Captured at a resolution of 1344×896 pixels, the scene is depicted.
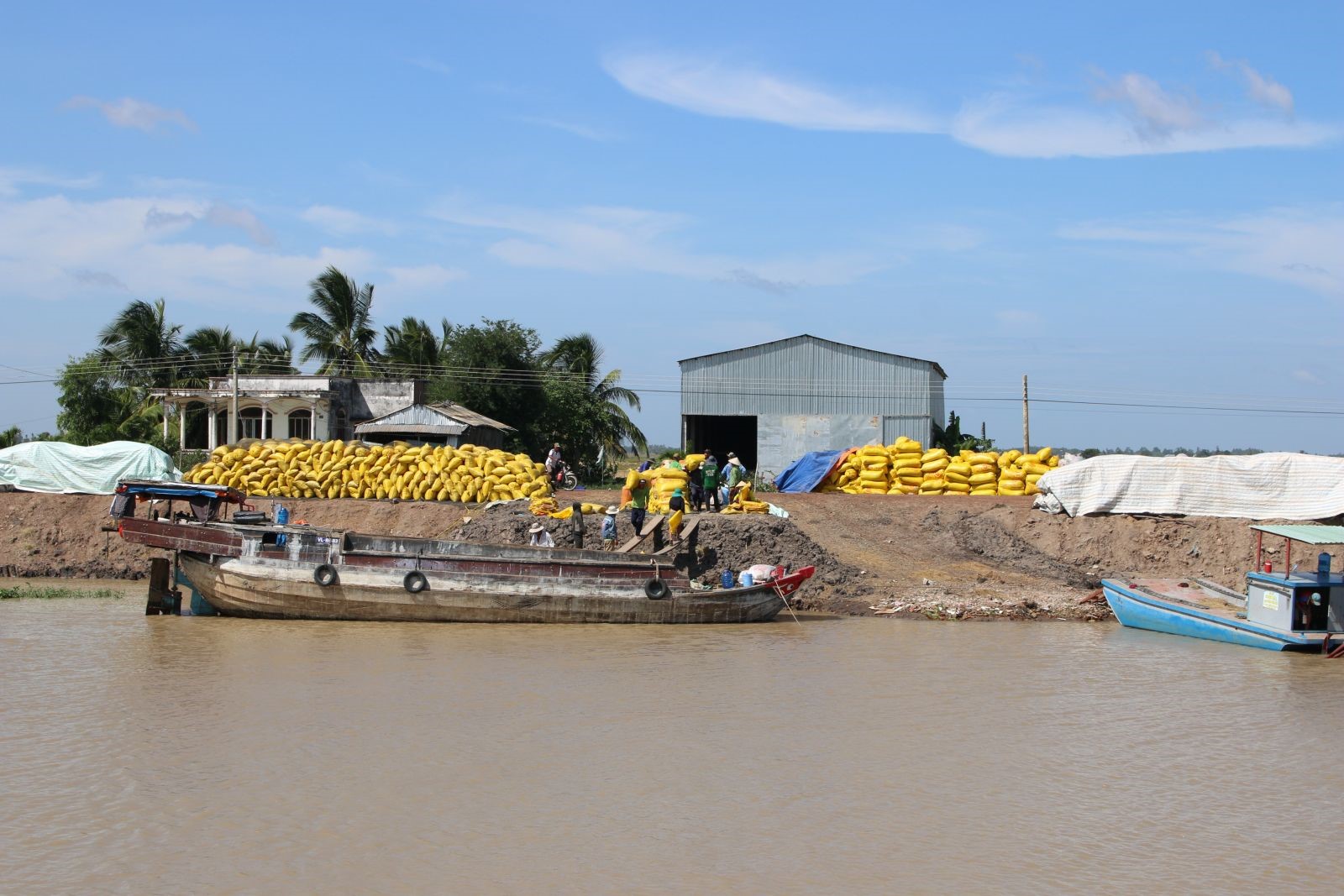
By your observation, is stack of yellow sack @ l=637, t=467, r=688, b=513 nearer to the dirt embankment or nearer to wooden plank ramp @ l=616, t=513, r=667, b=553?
wooden plank ramp @ l=616, t=513, r=667, b=553

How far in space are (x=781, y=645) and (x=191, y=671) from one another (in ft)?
24.0

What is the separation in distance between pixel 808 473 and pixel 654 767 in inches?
725

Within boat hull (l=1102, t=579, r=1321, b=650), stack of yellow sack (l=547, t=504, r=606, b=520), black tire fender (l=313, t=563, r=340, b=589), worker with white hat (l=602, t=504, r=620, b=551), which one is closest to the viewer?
boat hull (l=1102, t=579, r=1321, b=650)

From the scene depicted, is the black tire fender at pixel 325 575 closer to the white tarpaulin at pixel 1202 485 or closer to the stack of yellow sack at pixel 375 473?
the stack of yellow sack at pixel 375 473

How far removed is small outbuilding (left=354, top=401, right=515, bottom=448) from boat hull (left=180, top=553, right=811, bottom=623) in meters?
14.5

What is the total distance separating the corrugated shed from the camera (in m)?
32.9

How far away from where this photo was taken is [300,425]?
35469mm

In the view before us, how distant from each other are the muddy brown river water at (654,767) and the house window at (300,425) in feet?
65.7

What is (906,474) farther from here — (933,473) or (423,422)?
(423,422)

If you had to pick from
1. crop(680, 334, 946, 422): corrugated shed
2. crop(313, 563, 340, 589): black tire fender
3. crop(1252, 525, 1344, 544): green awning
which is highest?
crop(680, 334, 946, 422): corrugated shed

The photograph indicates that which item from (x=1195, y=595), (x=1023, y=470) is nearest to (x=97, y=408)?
(x=1023, y=470)

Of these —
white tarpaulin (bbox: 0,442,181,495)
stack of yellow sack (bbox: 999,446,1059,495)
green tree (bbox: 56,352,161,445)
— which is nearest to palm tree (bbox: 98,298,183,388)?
green tree (bbox: 56,352,161,445)

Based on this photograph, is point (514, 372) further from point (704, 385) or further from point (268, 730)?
point (268, 730)

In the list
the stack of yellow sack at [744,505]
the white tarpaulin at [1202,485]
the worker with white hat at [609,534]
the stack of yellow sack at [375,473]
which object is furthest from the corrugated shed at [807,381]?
the worker with white hat at [609,534]
